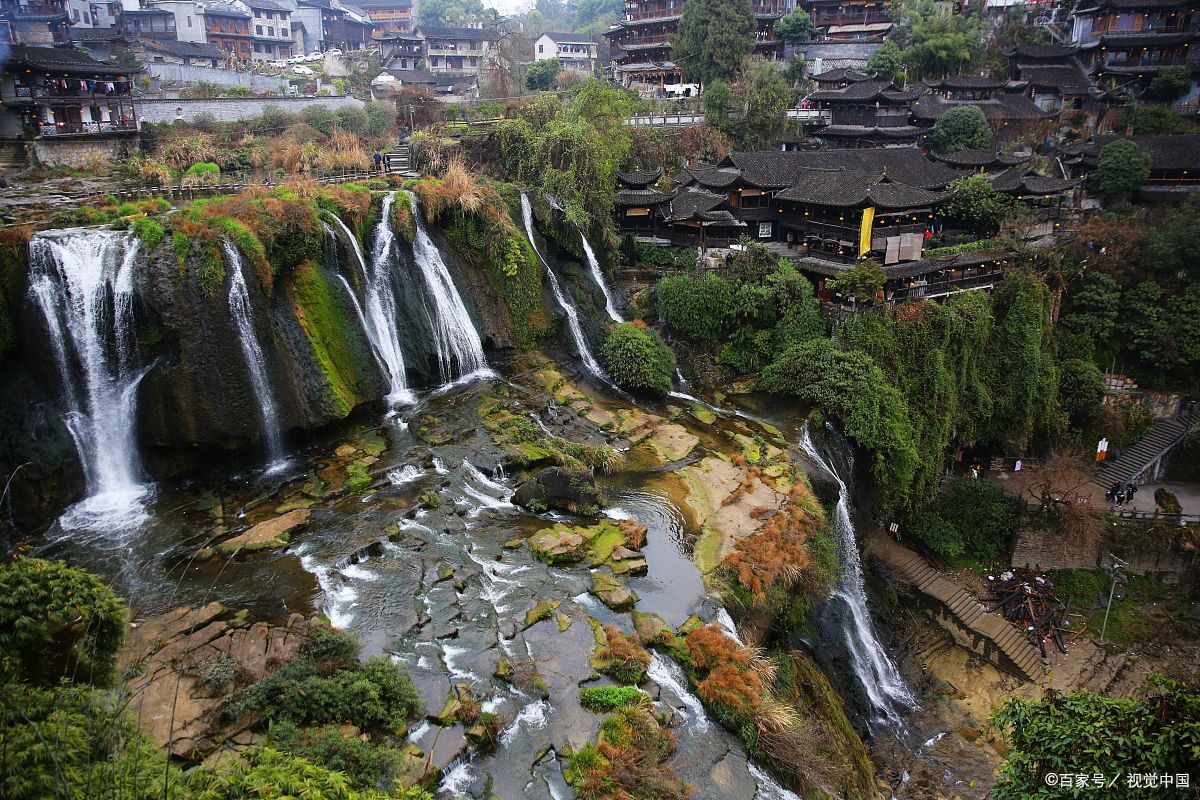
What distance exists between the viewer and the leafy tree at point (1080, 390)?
36500 mm

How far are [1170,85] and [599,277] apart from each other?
48.4 meters

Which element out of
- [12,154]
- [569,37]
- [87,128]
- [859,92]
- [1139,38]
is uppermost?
[569,37]

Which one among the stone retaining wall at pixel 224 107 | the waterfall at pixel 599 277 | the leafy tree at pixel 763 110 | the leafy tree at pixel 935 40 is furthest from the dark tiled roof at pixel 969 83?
the stone retaining wall at pixel 224 107

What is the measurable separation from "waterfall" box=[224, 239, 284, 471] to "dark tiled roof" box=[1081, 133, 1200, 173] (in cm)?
5055

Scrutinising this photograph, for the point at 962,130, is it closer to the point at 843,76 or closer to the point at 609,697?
the point at 843,76

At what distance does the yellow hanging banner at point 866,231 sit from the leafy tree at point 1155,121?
103 ft

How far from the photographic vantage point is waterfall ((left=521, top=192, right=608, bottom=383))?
34469 mm

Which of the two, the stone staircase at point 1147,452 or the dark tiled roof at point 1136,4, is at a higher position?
the dark tiled roof at point 1136,4

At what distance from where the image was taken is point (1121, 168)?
152 ft

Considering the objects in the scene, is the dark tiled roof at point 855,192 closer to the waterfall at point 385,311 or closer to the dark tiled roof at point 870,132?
the dark tiled roof at point 870,132

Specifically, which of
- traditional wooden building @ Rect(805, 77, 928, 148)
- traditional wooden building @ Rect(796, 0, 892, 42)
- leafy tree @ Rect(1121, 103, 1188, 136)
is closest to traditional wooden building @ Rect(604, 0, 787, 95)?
traditional wooden building @ Rect(796, 0, 892, 42)

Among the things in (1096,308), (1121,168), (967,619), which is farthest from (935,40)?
(967,619)

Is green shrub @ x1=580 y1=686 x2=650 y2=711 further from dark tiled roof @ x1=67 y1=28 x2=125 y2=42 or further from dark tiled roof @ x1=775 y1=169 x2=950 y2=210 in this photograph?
dark tiled roof @ x1=67 y1=28 x2=125 y2=42

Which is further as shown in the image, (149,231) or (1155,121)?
(1155,121)
